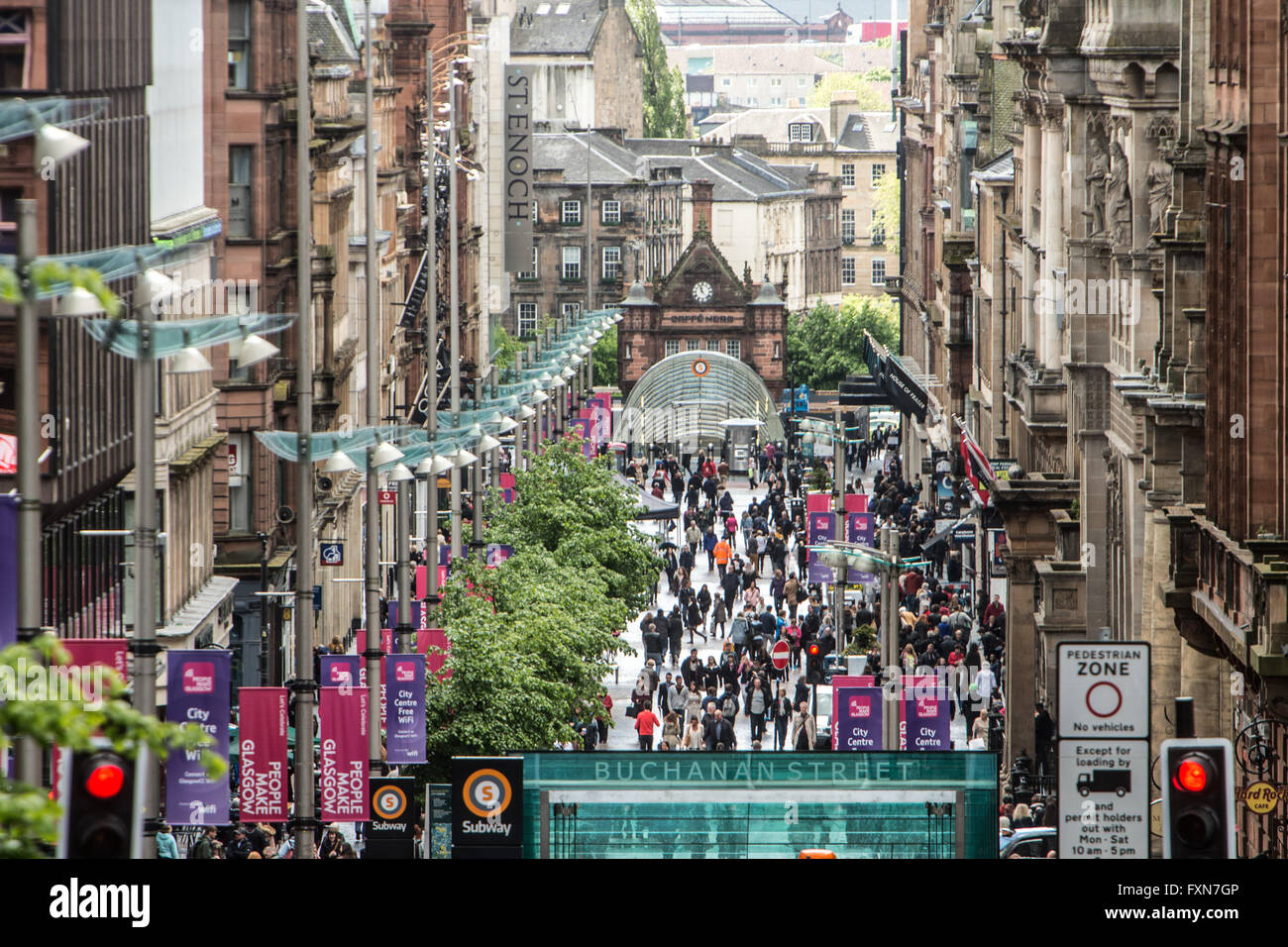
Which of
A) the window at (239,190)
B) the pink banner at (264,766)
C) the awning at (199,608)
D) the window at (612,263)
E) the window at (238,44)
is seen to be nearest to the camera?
the pink banner at (264,766)

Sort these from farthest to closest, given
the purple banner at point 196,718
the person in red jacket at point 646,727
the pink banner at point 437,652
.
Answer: the person in red jacket at point 646,727 → the pink banner at point 437,652 → the purple banner at point 196,718

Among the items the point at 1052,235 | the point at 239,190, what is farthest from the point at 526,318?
the point at 1052,235

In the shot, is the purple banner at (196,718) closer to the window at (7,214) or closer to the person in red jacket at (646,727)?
the window at (7,214)

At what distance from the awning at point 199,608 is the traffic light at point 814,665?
41.9 ft

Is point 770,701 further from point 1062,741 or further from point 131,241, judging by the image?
point 1062,741

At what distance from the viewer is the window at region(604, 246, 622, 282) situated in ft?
531

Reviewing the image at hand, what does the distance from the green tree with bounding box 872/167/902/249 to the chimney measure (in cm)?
3136

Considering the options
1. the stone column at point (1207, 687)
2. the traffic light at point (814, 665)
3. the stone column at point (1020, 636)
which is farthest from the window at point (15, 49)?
the traffic light at point (814, 665)

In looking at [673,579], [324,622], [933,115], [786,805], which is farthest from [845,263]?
[786,805]

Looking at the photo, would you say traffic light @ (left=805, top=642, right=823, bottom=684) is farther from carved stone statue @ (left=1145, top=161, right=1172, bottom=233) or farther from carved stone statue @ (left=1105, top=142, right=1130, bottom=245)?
carved stone statue @ (left=1145, top=161, right=1172, bottom=233)

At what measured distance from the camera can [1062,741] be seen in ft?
61.2

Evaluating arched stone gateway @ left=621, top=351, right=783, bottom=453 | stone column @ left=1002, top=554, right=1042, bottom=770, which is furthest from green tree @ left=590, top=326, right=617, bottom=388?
stone column @ left=1002, top=554, right=1042, bottom=770

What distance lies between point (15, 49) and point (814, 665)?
28653 millimetres

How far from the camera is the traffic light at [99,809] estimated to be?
15.6 meters
